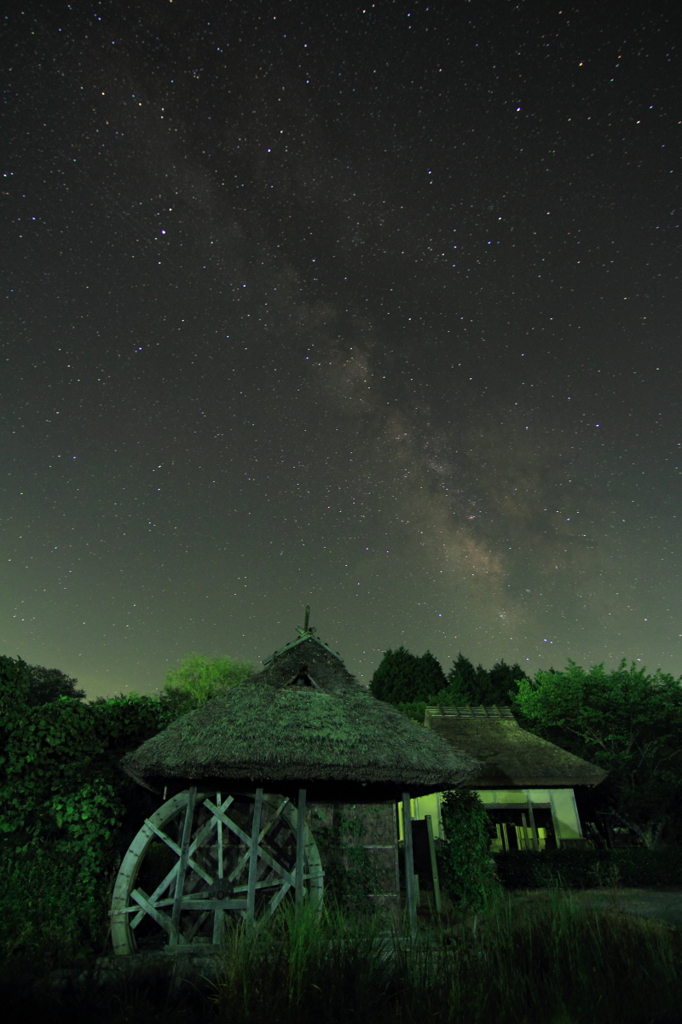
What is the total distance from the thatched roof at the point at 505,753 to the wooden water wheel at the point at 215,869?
9523 mm

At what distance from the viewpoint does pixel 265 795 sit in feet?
35.4

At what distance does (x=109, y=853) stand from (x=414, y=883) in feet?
18.7

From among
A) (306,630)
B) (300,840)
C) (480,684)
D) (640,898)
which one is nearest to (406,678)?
(480,684)

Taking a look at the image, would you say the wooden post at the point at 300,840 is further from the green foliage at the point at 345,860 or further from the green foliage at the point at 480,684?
the green foliage at the point at 480,684

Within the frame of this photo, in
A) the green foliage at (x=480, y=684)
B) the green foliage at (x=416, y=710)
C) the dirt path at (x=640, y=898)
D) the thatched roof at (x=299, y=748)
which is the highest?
the green foliage at (x=480, y=684)

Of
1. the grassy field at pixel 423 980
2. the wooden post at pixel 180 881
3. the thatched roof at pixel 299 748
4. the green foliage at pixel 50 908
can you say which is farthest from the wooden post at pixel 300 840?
the green foliage at pixel 50 908

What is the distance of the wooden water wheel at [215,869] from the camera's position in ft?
31.4

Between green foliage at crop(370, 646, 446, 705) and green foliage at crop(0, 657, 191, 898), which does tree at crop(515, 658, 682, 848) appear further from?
green foliage at crop(370, 646, 446, 705)

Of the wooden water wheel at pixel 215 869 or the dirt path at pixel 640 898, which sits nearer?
the wooden water wheel at pixel 215 869

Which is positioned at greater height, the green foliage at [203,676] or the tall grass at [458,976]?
the green foliage at [203,676]

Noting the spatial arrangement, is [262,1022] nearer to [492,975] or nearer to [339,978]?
[339,978]

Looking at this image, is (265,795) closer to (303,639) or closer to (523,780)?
(303,639)

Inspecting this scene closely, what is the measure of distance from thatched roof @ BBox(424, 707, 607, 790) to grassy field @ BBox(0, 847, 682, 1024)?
1285 centimetres

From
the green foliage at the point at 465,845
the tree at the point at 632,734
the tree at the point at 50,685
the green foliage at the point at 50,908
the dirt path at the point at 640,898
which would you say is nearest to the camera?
the green foliage at the point at 50,908
